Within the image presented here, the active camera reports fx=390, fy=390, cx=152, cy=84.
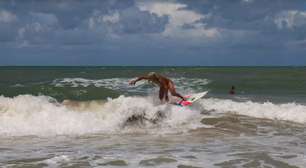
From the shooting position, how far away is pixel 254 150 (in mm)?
7766

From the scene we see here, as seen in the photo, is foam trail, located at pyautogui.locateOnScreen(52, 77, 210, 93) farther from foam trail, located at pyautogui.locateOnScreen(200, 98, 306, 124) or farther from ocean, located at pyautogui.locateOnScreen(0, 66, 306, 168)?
ocean, located at pyautogui.locateOnScreen(0, 66, 306, 168)

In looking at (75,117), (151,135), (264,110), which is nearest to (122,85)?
(264,110)

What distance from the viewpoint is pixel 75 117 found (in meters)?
11.6

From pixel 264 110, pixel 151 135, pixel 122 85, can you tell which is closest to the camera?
pixel 151 135

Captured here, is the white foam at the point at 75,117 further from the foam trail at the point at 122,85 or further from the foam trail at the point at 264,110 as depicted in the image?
the foam trail at the point at 122,85

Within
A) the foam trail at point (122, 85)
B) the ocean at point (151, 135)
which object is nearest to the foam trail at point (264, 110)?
the ocean at point (151, 135)

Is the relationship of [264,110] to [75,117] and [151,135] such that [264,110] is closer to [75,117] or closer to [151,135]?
[151,135]

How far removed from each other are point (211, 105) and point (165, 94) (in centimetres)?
340

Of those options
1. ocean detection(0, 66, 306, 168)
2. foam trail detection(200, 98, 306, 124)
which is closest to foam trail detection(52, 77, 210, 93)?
foam trail detection(200, 98, 306, 124)

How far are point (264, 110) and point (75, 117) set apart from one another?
7085 millimetres

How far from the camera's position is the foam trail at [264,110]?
1345cm

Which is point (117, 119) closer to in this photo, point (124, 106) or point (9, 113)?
point (124, 106)

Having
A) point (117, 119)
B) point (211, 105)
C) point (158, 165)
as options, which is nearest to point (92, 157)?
point (158, 165)

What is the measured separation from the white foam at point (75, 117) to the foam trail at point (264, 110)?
247 centimetres
